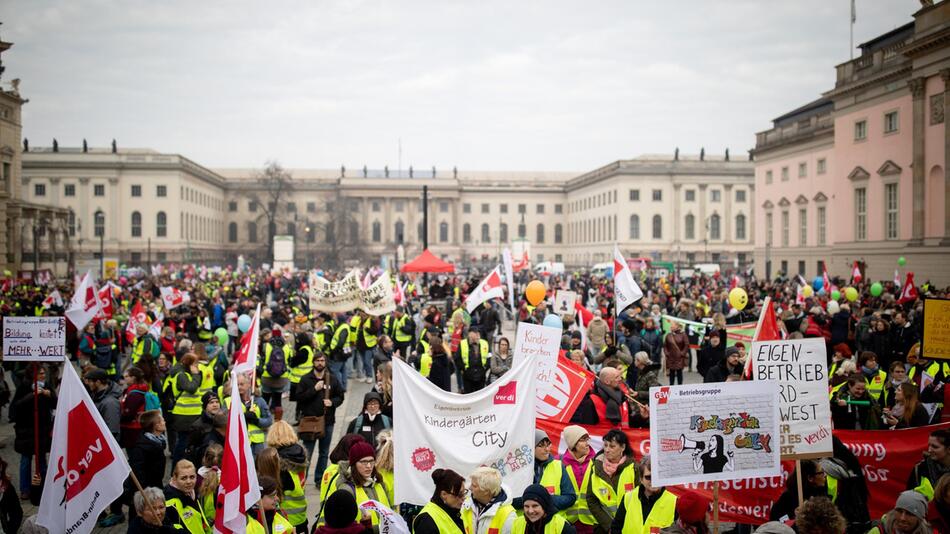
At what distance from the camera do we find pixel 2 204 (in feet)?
150

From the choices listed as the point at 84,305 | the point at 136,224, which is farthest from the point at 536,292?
the point at 136,224

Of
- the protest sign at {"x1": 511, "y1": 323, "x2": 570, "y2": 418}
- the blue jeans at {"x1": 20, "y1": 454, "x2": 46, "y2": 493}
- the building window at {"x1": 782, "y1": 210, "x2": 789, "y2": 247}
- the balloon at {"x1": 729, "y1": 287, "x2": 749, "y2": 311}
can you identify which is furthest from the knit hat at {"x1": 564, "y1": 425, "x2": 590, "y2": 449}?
the building window at {"x1": 782, "y1": 210, "x2": 789, "y2": 247}

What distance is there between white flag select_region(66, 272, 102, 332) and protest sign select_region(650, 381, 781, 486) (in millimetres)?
13932

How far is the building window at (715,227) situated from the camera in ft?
297

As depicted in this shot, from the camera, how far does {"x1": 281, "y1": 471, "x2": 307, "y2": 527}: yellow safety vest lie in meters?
6.81

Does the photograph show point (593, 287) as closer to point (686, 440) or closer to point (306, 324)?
point (306, 324)

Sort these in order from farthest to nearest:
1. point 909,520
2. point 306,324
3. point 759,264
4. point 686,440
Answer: point 759,264 → point 306,324 → point 686,440 → point 909,520

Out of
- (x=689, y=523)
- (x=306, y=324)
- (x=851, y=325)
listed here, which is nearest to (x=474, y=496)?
(x=689, y=523)

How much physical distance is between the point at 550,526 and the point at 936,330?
22.2 feet

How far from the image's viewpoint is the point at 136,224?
87375 mm

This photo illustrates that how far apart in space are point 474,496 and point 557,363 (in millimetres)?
3839

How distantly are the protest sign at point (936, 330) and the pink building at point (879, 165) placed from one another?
80.5ft

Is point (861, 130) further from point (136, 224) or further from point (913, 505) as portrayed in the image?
point (136, 224)

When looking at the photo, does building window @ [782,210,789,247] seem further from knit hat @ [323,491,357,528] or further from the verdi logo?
knit hat @ [323,491,357,528]
